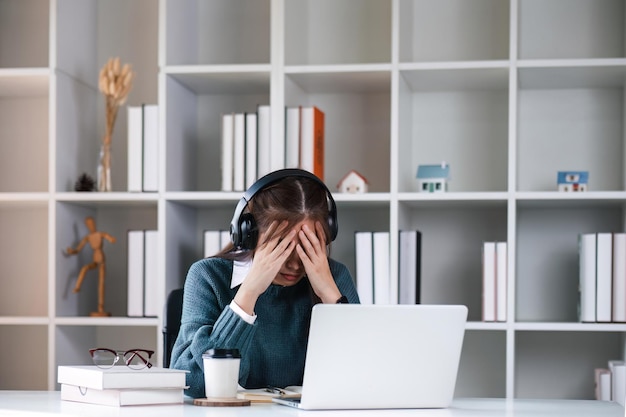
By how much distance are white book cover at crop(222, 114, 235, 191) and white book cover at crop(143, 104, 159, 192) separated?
228 mm

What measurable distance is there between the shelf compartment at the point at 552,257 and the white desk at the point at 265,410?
141 centimetres

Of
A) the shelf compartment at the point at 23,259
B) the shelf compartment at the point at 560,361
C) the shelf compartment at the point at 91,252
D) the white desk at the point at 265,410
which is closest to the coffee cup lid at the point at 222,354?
the white desk at the point at 265,410

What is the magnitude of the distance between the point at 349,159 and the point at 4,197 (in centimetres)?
122

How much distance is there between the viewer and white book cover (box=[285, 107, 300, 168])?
10.5 ft

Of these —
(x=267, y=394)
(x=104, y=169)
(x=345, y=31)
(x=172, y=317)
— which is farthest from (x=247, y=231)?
(x=345, y=31)

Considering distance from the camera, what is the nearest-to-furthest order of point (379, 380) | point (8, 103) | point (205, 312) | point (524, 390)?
1. point (379, 380)
2. point (205, 312)
3. point (524, 390)
4. point (8, 103)

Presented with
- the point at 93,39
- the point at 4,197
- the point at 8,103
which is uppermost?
the point at 93,39

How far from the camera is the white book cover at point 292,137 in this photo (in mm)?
3191

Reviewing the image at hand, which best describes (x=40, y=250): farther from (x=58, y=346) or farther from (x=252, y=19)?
(x=252, y=19)

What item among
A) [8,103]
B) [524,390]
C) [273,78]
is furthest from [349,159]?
[8,103]

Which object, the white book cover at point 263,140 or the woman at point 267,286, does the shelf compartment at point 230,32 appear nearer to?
the white book cover at point 263,140

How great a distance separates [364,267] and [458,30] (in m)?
0.96

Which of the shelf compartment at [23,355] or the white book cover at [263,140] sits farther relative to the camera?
the shelf compartment at [23,355]

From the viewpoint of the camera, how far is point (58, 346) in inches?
128
